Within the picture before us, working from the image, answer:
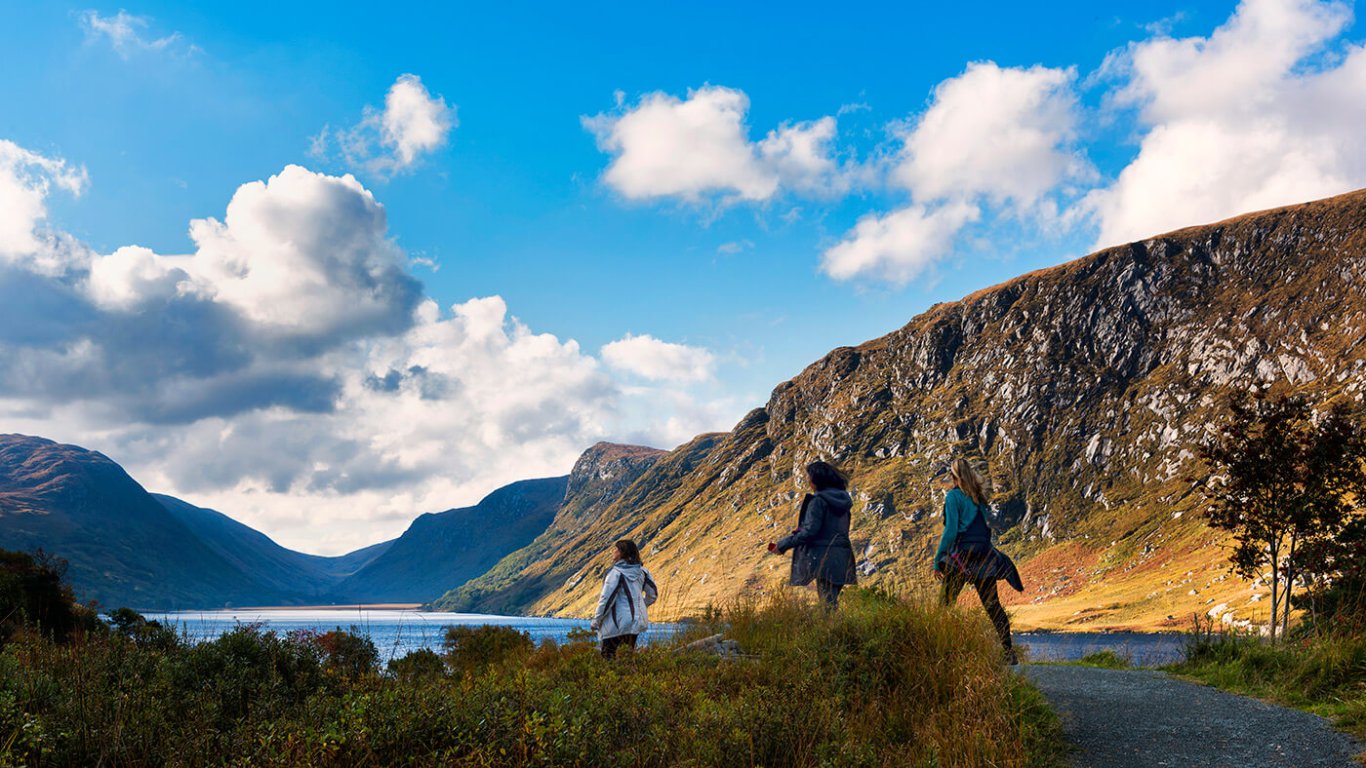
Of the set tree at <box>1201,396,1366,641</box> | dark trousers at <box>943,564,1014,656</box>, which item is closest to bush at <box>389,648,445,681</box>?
dark trousers at <box>943,564,1014,656</box>

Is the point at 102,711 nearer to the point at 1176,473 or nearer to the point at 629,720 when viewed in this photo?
the point at 629,720

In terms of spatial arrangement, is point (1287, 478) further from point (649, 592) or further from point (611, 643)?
point (611, 643)

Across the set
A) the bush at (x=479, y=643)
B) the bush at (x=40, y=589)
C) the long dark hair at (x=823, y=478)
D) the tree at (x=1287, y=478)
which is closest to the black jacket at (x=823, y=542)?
the long dark hair at (x=823, y=478)

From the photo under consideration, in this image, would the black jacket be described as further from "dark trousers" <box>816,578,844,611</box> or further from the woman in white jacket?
the woman in white jacket

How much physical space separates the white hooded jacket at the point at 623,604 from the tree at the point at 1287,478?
36.9 feet

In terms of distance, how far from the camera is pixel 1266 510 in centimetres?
1566

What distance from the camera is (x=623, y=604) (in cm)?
1122

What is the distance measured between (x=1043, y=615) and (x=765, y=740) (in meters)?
143

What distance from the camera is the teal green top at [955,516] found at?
1034 cm

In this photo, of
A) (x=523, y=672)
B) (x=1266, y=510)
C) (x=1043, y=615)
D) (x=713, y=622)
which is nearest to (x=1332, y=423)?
(x=1266, y=510)

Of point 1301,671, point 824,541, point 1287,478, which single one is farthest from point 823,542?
point 1287,478

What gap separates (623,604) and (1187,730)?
6.68 m

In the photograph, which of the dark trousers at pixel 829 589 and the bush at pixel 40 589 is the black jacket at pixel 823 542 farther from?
the bush at pixel 40 589

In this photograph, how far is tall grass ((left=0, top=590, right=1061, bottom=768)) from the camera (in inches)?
193
